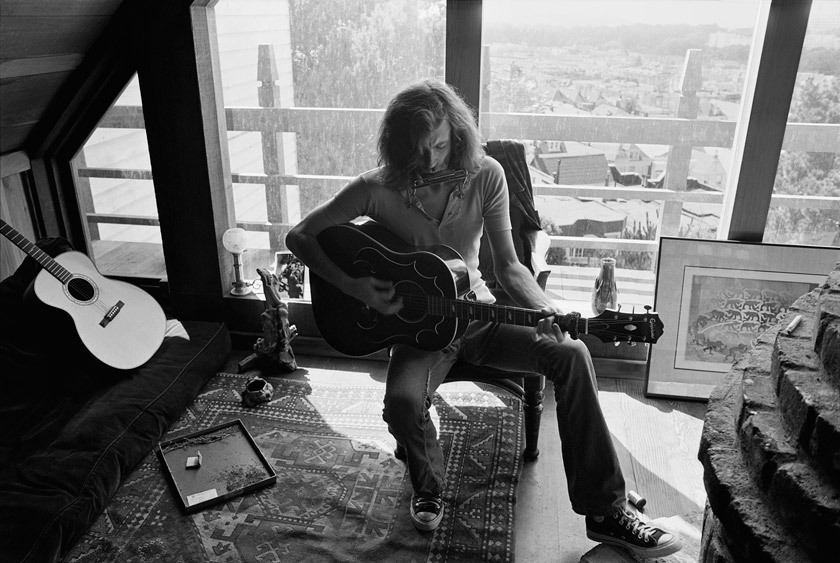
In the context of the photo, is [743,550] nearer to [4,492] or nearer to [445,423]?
[445,423]

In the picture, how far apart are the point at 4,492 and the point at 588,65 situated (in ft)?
8.39

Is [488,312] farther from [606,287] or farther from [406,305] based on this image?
[606,287]

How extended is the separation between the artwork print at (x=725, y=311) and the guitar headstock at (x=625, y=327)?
104 cm

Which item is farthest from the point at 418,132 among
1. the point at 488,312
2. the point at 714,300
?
the point at 714,300

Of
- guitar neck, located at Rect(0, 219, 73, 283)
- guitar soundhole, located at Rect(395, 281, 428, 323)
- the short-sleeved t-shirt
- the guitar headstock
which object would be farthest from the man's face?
guitar neck, located at Rect(0, 219, 73, 283)

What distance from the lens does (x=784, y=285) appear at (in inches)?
108

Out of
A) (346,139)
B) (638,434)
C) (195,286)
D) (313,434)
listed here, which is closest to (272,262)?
(195,286)

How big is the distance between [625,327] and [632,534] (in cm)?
63

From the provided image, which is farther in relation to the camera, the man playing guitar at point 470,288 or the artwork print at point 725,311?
the artwork print at point 725,311

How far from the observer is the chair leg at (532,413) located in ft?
7.77

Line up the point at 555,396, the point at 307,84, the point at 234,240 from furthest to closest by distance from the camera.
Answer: the point at 234,240, the point at 307,84, the point at 555,396

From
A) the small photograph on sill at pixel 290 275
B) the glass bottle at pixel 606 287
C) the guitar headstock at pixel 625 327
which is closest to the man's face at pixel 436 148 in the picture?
the guitar headstock at pixel 625 327

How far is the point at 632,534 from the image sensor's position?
6.61 feet

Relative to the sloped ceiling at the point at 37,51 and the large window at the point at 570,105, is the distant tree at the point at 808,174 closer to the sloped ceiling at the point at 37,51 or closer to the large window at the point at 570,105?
the large window at the point at 570,105
